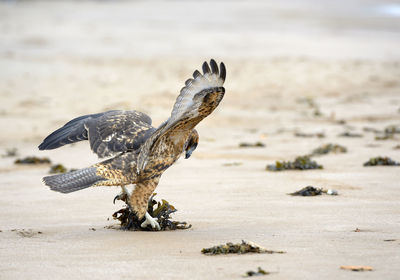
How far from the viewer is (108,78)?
18.6 metres

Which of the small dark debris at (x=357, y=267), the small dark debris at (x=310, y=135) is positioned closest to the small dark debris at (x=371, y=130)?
the small dark debris at (x=310, y=135)

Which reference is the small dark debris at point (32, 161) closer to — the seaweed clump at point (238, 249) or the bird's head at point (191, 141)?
the bird's head at point (191, 141)

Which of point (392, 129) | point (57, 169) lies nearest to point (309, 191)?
point (57, 169)

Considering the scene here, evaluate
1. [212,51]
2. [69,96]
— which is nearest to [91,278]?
[69,96]

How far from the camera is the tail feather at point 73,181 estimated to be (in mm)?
5434

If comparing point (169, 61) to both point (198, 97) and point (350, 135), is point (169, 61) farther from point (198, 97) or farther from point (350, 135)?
point (198, 97)

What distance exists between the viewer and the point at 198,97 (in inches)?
204

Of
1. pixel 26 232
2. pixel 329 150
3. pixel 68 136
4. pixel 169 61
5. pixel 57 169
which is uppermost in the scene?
pixel 169 61

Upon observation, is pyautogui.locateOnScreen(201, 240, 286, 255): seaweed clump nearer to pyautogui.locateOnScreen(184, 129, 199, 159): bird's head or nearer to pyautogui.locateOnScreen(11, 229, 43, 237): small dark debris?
pyautogui.locateOnScreen(184, 129, 199, 159): bird's head

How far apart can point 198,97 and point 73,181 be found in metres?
1.23

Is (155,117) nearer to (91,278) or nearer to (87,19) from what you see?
(91,278)

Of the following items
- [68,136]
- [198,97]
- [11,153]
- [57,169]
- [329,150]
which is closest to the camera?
[198,97]

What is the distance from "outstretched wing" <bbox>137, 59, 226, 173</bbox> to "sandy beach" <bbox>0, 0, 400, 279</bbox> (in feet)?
3.09

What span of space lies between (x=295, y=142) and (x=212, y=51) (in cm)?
1158
